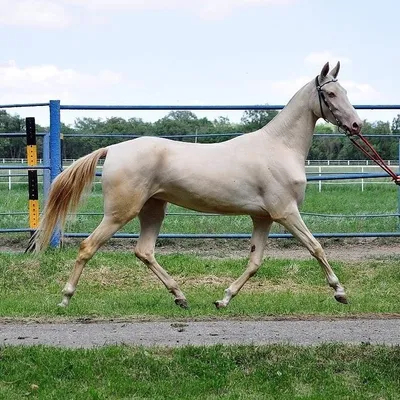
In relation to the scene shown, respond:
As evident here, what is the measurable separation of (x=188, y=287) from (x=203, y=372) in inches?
157

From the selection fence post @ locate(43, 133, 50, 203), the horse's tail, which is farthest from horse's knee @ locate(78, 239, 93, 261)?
fence post @ locate(43, 133, 50, 203)

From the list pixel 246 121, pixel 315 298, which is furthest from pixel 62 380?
pixel 246 121

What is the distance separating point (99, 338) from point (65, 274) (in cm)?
338

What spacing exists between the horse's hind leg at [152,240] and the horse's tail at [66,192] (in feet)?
2.21

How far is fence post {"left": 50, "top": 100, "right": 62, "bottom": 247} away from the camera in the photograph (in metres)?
11.2

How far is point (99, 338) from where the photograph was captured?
6555 mm

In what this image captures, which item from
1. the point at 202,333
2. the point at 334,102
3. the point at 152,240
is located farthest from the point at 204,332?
the point at 334,102

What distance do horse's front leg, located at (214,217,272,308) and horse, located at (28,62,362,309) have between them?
0.04 ft

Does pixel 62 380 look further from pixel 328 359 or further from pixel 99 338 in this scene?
pixel 328 359

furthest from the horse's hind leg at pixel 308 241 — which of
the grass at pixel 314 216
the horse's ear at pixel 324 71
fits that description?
the grass at pixel 314 216

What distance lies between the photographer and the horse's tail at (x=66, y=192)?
812 cm

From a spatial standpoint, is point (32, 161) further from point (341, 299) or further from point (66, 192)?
point (341, 299)

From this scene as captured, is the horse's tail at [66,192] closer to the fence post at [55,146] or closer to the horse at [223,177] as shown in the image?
the horse at [223,177]

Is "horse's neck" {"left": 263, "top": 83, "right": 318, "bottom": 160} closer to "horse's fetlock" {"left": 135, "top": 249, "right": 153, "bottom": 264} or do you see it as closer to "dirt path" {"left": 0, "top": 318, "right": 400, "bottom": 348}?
"horse's fetlock" {"left": 135, "top": 249, "right": 153, "bottom": 264}
